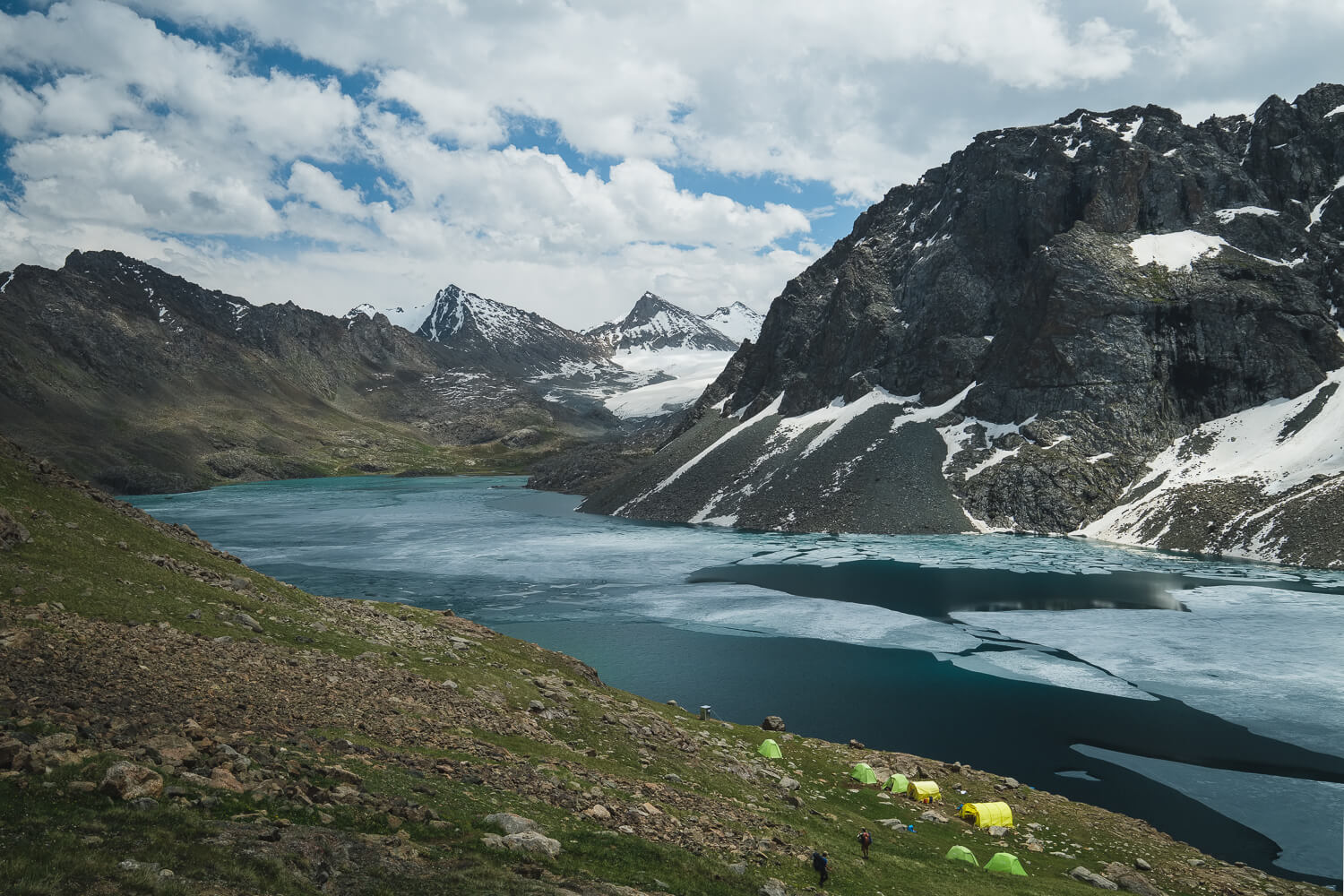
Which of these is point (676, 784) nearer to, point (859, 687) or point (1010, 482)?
point (859, 687)

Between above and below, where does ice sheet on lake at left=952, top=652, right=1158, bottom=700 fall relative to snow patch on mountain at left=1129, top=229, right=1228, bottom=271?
below

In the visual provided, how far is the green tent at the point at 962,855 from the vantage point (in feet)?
83.7

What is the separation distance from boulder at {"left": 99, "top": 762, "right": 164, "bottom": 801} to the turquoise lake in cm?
3740

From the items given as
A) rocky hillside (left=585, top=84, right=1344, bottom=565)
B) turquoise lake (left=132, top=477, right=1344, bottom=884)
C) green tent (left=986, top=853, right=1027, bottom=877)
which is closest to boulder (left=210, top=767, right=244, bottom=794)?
green tent (left=986, top=853, right=1027, bottom=877)

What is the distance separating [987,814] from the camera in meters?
30.5

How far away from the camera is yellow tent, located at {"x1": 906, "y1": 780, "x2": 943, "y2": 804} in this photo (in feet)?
106

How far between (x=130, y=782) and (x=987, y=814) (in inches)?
1154

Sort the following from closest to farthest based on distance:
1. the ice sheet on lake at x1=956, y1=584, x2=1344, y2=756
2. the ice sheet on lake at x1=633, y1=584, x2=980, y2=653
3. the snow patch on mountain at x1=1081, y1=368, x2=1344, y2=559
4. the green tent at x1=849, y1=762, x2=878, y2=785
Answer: the green tent at x1=849, y1=762, x2=878, y2=785, the ice sheet on lake at x1=956, y1=584, x2=1344, y2=756, the ice sheet on lake at x1=633, y1=584, x2=980, y2=653, the snow patch on mountain at x1=1081, y1=368, x2=1344, y2=559

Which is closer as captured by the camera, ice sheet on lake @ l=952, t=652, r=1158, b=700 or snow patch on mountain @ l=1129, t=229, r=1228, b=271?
ice sheet on lake @ l=952, t=652, r=1158, b=700

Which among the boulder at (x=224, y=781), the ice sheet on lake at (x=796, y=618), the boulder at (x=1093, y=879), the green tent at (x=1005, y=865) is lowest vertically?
the ice sheet on lake at (x=796, y=618)

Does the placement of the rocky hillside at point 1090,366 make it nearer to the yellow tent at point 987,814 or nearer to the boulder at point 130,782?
the yellow tent at point 987,814

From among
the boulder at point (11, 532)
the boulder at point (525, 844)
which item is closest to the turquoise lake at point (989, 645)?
the boulder at point (525, 844)

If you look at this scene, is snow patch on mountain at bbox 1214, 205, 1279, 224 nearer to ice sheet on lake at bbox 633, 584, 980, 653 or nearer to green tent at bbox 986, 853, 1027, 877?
ice sheet on lake at bbox 633, 584, 980, 653

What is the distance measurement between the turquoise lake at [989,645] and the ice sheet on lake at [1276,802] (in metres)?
0.12
